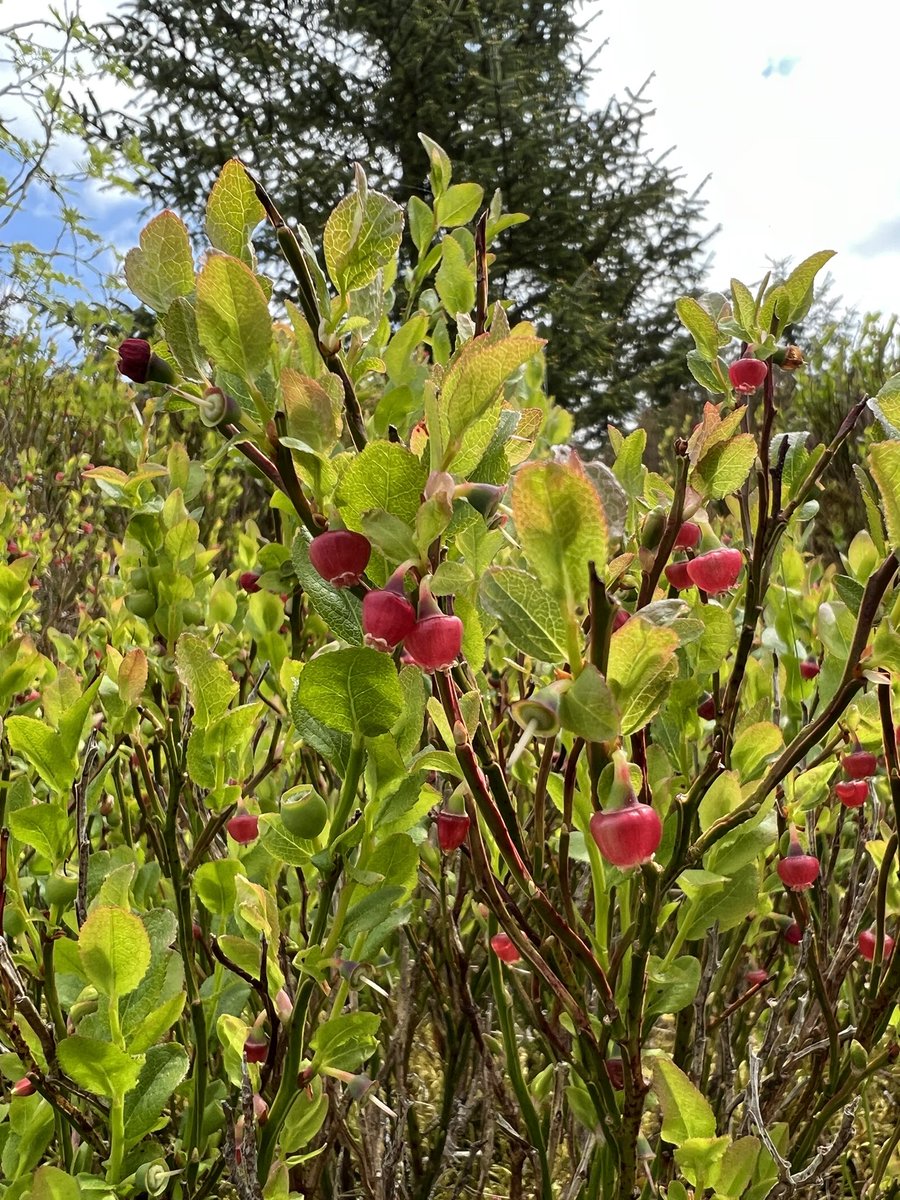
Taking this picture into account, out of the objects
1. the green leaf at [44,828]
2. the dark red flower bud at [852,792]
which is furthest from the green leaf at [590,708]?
the dark red flower bud at [852,792]

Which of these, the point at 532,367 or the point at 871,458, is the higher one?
the point at 532,367

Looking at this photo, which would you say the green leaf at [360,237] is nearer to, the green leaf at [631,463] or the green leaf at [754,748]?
the green leaf at [631,463]

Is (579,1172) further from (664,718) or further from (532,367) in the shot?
(532,367)

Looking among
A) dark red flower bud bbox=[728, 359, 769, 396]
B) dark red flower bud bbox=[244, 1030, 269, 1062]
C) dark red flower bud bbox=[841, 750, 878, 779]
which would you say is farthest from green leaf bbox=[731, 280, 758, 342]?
dark red flower bud bbox=[244, 1030, 269, 1062]

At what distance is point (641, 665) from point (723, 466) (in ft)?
0.72

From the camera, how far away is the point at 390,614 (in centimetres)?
42

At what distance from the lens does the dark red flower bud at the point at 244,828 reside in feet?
2.61

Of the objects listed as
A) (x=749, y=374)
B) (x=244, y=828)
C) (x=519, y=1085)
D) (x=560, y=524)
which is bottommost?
(x=519, y=1085)

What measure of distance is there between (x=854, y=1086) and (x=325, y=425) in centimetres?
70

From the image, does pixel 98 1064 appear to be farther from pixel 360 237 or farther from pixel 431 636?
pixel 360 237

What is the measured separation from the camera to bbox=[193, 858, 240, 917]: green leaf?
72cm

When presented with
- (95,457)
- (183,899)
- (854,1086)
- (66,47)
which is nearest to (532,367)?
(183,899)

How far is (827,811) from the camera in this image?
1188 mm

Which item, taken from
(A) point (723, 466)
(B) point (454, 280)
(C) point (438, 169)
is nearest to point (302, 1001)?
(A) point (723, 466)
